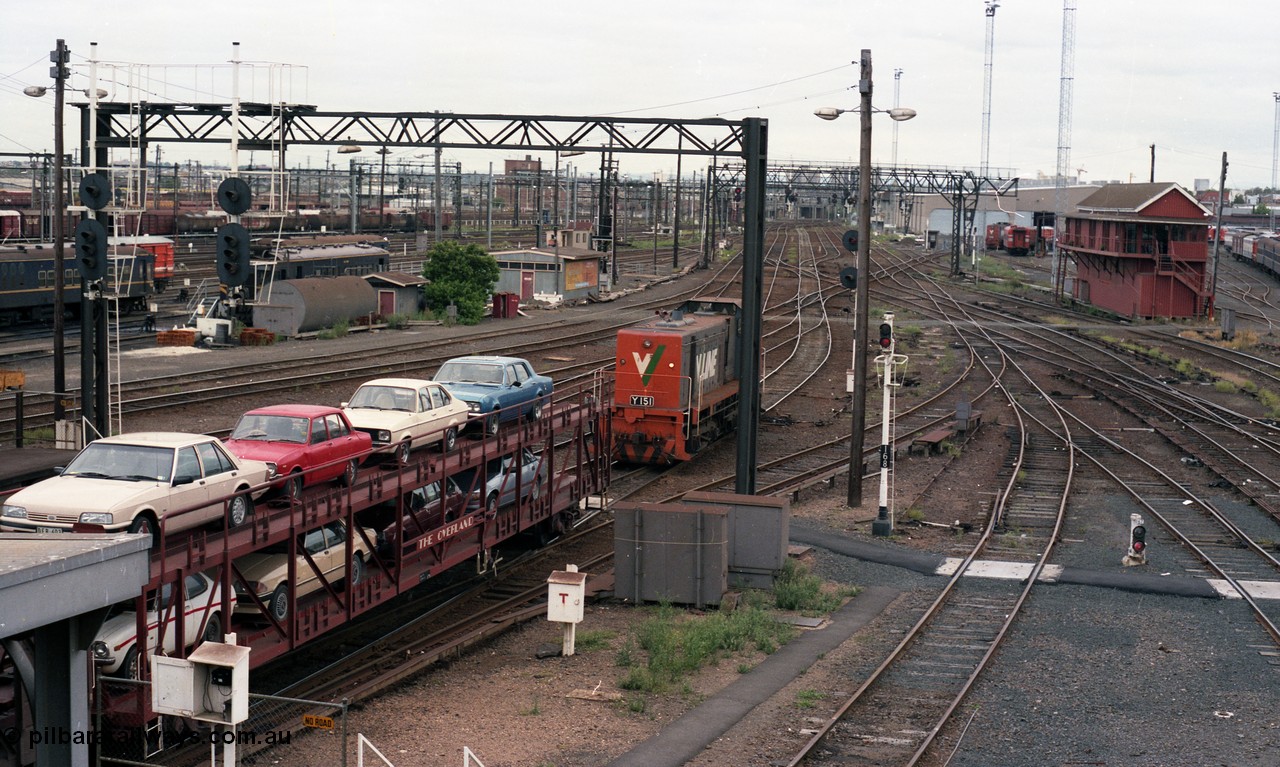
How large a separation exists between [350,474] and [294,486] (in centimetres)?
128

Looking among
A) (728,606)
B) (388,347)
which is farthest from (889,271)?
(728,606)

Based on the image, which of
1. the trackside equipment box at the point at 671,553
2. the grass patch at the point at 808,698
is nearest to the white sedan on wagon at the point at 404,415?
the trackside equipment box at the point at 671,553

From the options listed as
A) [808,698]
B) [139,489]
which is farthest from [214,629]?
[808,698]

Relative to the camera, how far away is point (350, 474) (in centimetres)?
1609

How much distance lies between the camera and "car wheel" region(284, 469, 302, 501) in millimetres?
14501

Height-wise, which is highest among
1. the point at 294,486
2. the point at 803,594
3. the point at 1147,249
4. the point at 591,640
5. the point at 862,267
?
the point at 1147,249

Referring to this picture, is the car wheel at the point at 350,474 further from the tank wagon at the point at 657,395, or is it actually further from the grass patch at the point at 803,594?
the tank wagon at the point at 657,395

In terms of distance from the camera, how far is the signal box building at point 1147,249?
2468 inches

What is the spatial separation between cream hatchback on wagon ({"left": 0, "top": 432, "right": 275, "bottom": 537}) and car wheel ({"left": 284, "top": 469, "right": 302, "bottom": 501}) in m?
0.40

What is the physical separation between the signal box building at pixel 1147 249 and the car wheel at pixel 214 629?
57.7 metres

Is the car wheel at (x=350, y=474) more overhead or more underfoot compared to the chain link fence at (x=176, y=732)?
more overhead

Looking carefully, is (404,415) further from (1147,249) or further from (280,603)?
(1147,249)

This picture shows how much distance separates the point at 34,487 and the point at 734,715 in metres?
7.81

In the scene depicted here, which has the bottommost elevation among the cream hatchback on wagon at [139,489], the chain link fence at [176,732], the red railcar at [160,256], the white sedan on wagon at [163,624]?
the chain link fence at [176,732]
